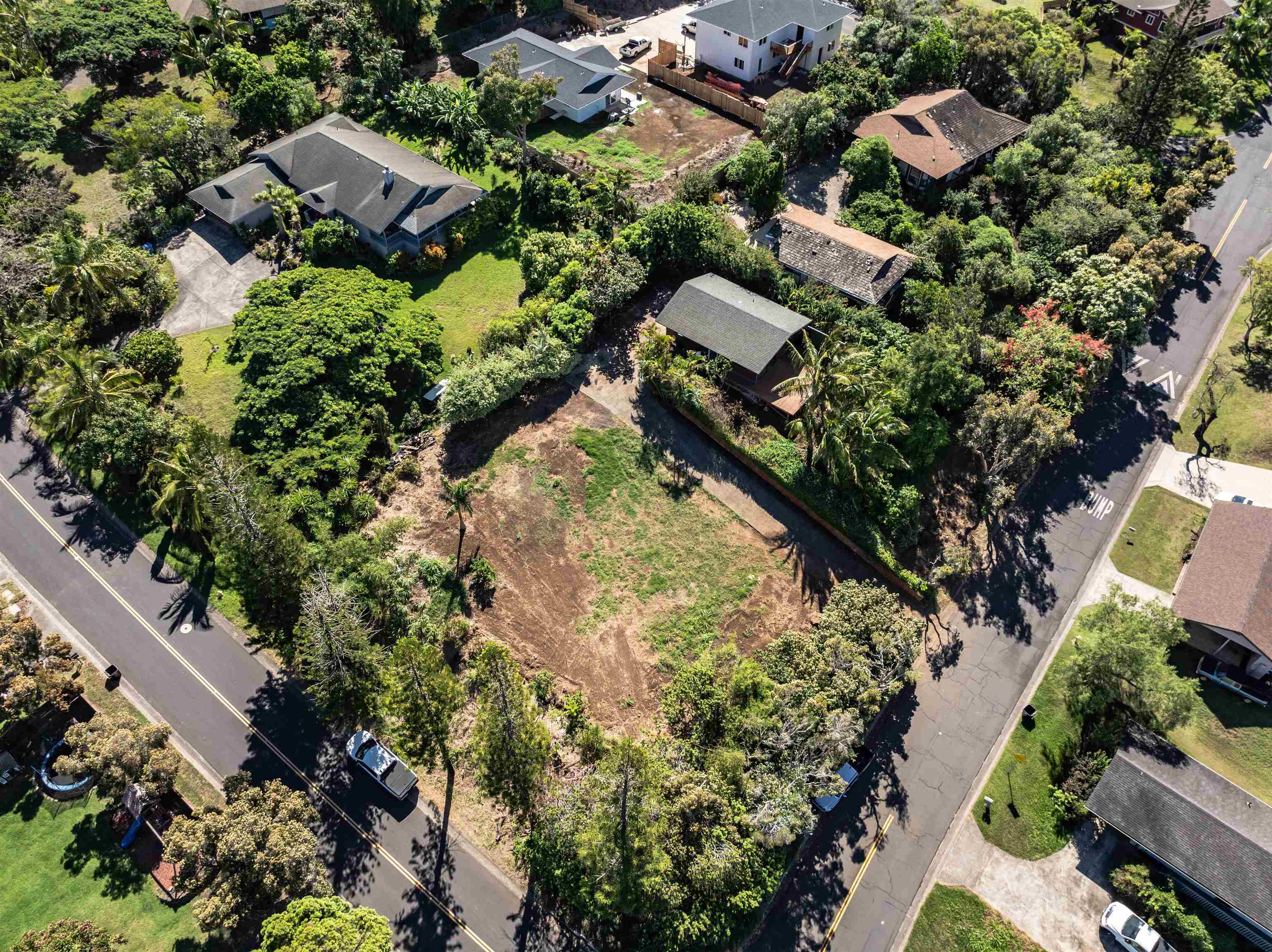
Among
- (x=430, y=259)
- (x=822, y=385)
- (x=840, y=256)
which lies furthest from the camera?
(x=430, y=259)

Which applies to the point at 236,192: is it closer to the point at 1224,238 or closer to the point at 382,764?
the point at 382,764

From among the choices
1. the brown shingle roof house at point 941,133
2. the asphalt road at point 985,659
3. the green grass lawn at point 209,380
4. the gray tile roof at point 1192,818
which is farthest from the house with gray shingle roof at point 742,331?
the green grass lawn at point 209,380

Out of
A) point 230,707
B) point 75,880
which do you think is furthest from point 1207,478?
point 75,880

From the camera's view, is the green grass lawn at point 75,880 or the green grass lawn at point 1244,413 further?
the green grass lawn at point 1244,413

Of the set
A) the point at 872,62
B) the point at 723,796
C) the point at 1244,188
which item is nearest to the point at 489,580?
the point at 723,796

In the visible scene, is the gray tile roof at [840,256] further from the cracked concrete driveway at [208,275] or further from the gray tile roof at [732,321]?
the cracked concrete driveway at [208,275]

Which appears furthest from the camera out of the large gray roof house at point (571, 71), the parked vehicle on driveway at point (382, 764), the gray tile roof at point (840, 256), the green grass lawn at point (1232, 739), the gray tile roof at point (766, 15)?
the gray tile roof at point (766, 15)
